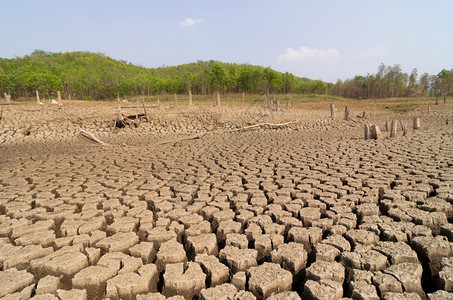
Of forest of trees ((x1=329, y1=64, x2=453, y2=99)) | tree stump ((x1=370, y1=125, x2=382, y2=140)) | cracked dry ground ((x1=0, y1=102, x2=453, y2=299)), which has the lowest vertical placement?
cracked dry ground ((x1=0, y1=102, x2=453, y2=299))

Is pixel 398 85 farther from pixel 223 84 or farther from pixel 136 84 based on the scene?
pixel 136 84

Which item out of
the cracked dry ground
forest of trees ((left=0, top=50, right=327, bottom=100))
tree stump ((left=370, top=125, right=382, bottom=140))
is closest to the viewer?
the cracked dry ground

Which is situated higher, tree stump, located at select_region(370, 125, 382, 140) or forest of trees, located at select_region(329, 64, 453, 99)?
forest of trees, located at select_region(329, 64, 453, 99)

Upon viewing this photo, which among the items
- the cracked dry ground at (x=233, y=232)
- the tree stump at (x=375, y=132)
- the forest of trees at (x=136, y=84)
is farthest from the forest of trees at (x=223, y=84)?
the cracked dry ground at (x=233, y=232)

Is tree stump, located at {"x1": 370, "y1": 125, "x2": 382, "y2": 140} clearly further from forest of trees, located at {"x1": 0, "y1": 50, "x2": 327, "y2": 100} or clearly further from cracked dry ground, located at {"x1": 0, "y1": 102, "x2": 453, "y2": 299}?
forest of trees, located at {"x1": 0, "y1": 50, "x2": 327, "y2": 100}

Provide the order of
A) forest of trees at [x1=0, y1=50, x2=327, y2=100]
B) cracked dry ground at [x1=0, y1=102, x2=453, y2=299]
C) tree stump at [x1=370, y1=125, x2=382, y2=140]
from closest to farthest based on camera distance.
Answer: cracked dry ground at [x1=0, y1=102, x2=453, y2=299], tree stump at [x1=370, y1=125, x2=382, y2=140], forest of trees at [x1=0, y1=50, x2=327, y2=100]

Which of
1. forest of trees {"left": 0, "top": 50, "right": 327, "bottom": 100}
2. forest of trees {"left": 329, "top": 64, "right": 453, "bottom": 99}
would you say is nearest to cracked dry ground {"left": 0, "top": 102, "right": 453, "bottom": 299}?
forest of trees {"left": 0, "top": 50, "right": 327, "bottom": 100}

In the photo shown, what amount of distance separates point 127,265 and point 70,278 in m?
0.42

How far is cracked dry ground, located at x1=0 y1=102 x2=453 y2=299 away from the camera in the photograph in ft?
5.87

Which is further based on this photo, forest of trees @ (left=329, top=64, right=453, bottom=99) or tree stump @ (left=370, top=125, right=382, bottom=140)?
forest of trees @ (left=329, top=64, right=453, bottom=99)

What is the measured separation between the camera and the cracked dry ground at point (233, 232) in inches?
70.5

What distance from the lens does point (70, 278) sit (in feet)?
6.37

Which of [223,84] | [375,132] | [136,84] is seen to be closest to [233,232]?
[375,132]

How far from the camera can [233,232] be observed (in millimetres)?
2537
